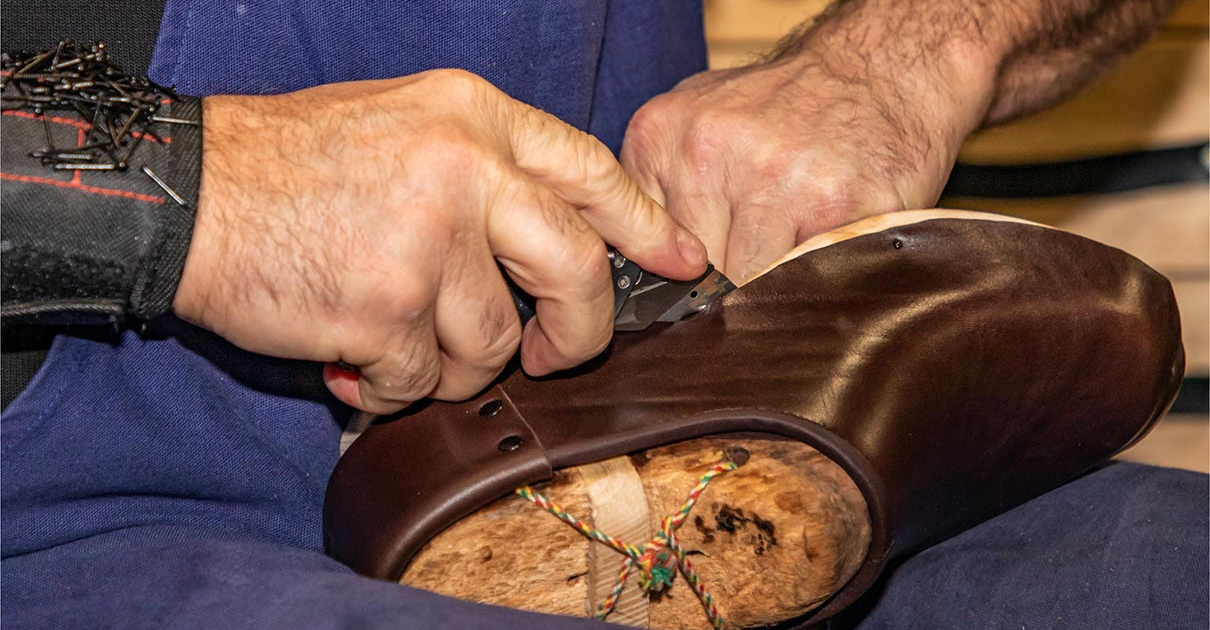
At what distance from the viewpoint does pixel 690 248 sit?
77 cm

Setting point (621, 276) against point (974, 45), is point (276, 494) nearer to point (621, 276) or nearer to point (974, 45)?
point (621, 276)

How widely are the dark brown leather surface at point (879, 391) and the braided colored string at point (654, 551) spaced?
0.03 meters

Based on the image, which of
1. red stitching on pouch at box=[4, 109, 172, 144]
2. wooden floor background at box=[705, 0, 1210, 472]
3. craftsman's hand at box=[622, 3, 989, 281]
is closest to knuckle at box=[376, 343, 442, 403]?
red stitching on pouch at box=[4, 109, 172, 144]

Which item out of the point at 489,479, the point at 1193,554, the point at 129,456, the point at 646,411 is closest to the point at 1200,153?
the point at 1193,554

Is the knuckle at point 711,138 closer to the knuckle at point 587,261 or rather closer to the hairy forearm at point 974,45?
the hairy forearm at point 974,45

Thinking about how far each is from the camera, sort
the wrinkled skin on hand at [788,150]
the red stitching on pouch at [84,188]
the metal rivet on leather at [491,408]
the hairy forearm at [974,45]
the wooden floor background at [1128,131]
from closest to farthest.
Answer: the red stitching on pouch at [84,188]
the metal rivet on leather at [491,408]
the wrinkled skin on hand at [788,150]
the hairy forearm at [974,45]
the wooden floor background at [1128,131]

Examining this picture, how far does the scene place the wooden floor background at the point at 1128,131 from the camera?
195 centimetres

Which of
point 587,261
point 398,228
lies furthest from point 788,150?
point 398,228

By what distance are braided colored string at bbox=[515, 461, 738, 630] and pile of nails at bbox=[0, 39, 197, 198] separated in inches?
13.8

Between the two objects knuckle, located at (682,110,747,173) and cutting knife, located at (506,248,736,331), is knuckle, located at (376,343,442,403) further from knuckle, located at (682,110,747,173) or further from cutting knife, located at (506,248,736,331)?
knuckle, located at (682,110,747,173)

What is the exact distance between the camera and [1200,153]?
1.98 meters

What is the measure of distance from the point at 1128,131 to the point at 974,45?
3.87ft

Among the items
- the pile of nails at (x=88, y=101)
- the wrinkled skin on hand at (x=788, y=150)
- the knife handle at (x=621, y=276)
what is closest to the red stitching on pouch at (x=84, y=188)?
the pile of nails at (x=88, y=101)

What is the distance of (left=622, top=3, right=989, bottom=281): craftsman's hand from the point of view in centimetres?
91
